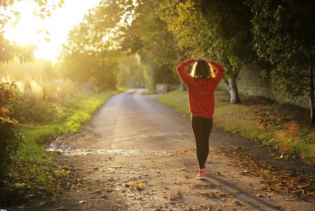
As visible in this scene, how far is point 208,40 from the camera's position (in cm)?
1764

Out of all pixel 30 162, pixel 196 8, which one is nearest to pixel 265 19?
pixel 196 8

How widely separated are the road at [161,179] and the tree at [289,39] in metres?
2.66

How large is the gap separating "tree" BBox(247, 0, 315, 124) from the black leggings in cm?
549

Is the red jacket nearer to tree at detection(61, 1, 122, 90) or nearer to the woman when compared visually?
the woman

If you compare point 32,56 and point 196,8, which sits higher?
point 196,8

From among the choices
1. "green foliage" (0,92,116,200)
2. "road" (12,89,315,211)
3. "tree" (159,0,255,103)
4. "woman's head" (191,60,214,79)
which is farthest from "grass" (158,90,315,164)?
"green foliage" (0,92,116,200)

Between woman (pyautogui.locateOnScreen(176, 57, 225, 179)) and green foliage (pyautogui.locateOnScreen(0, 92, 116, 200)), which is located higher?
woman (pyautogui.locateOnScreen(176, 57, 225, 179))

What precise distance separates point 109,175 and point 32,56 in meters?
2.68

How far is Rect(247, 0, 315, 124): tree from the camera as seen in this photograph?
10.8 m

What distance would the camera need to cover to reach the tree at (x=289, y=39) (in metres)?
10.8

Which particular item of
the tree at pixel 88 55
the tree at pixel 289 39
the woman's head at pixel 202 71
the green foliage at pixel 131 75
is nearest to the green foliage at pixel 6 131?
the woman's head at pixel 202 71

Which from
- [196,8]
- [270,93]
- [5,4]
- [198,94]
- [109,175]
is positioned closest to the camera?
[5,4]

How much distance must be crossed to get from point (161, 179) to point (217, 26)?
38.2ft

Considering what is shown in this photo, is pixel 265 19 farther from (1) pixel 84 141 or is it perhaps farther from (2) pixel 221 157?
(1) pixel 84 141
